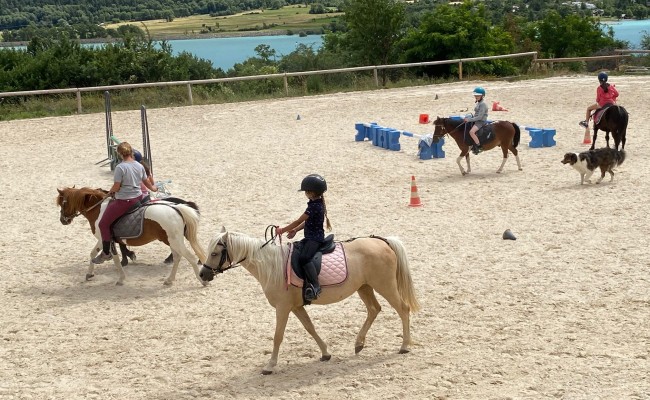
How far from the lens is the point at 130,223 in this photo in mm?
11539

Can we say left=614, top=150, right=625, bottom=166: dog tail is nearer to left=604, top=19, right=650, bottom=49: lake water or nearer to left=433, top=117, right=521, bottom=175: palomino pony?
left=433, top=117, right=521, bottom=175: palomino pony

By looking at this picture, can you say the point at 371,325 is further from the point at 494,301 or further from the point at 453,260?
the point at 453,260

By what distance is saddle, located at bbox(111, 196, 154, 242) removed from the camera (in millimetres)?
11531

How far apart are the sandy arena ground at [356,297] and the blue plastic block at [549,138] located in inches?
9.4

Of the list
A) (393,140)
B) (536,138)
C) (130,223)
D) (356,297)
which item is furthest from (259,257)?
(536,138)

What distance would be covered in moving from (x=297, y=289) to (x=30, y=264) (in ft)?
19.3

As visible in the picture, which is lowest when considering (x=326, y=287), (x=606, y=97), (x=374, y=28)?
(x=326, y=287)

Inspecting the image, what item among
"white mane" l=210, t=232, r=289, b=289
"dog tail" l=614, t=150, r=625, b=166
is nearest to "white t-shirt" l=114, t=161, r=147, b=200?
"white mane" l=210, t=232, r=289, b=289

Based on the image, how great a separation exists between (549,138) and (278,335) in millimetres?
13429

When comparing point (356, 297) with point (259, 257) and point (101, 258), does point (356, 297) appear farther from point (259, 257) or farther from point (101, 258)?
point (101, 258)

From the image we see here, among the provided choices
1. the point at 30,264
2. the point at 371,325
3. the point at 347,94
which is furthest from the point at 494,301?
the point at 347,94

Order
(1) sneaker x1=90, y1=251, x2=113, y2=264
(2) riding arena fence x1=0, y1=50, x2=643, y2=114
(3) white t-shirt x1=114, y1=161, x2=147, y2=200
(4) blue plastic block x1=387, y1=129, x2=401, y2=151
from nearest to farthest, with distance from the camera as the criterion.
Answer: (3) white t-shirt x1=114, y1=161, x2=147, y2=200
(1) sneaker x1=90, y1=251, x2=113, y2=264
(4) blue plastic block x1=387, y1=129, x2=401, y2=151
(2) riding arena fence x1=0, y1=50, x2=643, y2=114

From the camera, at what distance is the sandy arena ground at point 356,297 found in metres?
8.30

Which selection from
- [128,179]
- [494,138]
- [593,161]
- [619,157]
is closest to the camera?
[128,179]
